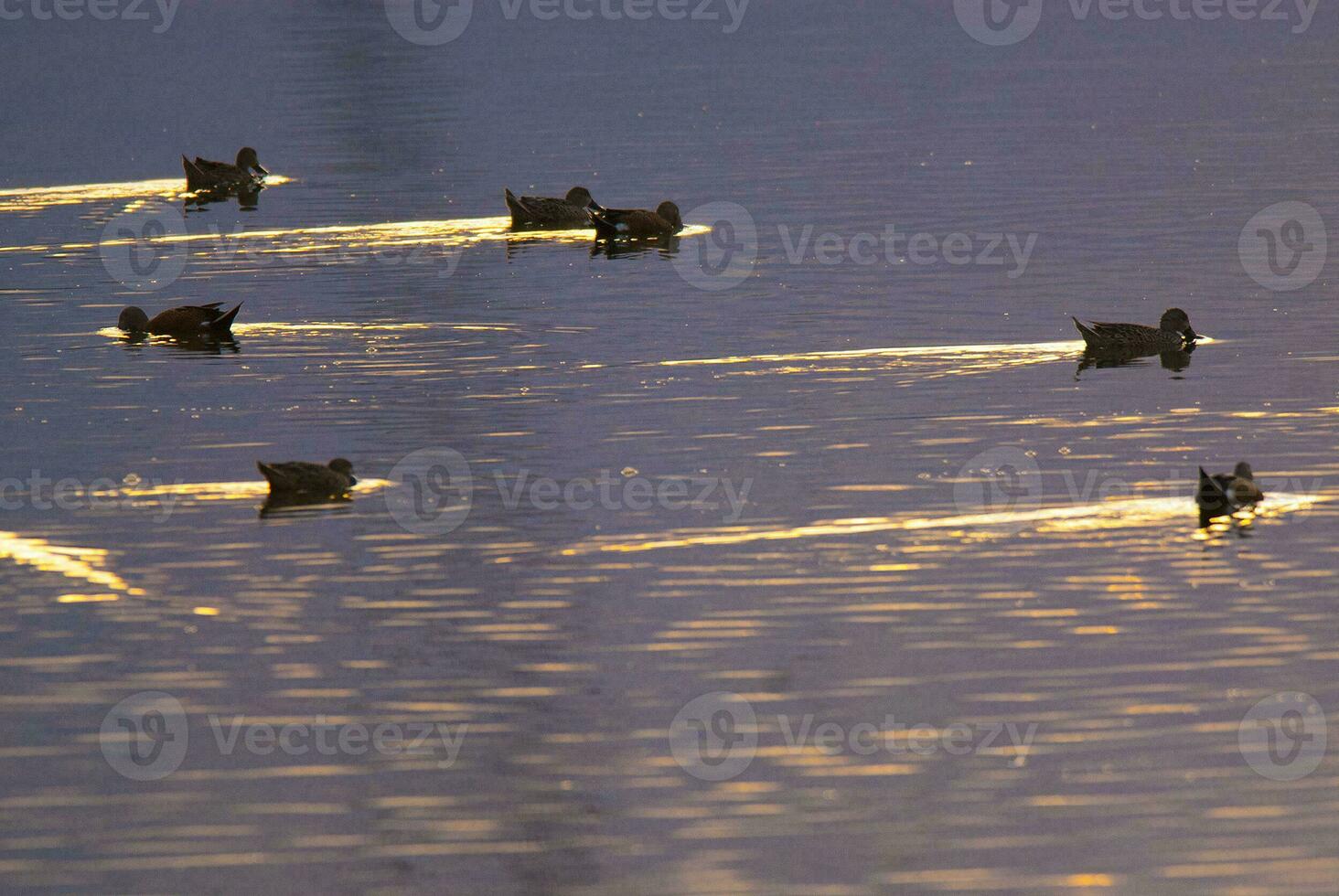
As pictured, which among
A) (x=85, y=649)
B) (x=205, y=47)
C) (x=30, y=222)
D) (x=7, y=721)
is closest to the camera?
(x=7, y=721)

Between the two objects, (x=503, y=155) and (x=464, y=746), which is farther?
(x=503, y=155)

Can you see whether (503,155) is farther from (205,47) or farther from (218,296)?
(205,47)

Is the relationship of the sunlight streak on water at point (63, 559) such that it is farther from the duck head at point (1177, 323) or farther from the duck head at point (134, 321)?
the duck head at point (1177, 323)

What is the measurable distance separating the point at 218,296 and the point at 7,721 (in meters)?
17.5

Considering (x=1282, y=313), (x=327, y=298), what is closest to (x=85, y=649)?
(x=327, y=298)

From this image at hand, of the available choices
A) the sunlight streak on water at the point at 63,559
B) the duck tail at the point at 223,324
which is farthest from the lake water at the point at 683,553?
the duck tail at the point at 223,324

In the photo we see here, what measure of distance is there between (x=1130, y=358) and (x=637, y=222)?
39.8 ft

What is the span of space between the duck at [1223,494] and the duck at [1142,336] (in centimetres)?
678

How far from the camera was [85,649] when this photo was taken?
15.1 m

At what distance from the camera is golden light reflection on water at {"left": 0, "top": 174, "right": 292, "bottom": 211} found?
41.5 metres

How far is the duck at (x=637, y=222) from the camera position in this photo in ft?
115

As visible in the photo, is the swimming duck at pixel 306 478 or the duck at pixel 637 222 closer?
the swimming duck at pixel 306 478

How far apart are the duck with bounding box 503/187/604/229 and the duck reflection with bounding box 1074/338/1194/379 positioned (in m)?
13.9

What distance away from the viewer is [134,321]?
1076 inches
